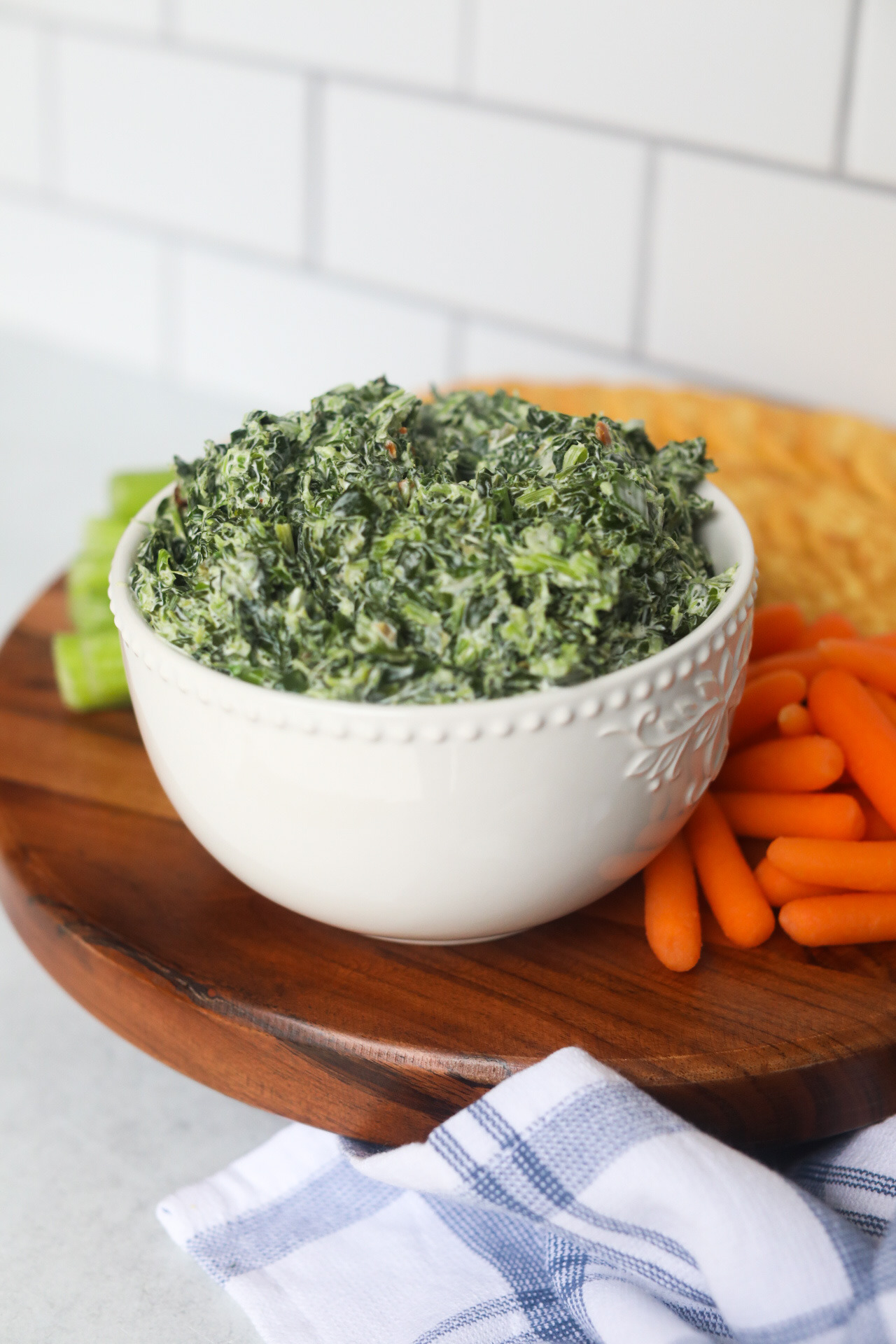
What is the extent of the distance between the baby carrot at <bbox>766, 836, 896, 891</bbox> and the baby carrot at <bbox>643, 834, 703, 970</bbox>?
9 centimetres

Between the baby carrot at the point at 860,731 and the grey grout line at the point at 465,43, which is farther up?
the grey grout line at the point at 465,43

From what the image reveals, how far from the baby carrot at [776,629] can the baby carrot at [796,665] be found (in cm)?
6

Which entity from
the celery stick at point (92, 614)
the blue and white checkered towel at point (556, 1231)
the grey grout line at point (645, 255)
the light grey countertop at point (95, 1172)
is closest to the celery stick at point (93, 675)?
the celery stick at point (92, 614)

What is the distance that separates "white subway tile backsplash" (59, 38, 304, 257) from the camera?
9.26ft

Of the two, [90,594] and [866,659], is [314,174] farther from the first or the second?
[866,659]

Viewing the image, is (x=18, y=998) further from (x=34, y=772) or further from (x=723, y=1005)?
(x=723, y=1005)

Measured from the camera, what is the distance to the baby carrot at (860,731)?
1359 mm

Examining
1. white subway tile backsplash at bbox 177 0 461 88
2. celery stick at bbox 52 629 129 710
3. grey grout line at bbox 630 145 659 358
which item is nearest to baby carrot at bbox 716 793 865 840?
celery stick at bbox 52 629 129 710

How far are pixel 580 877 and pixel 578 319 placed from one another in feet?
5.48

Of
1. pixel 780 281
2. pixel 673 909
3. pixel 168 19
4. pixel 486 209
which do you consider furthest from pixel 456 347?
pixel 673 909

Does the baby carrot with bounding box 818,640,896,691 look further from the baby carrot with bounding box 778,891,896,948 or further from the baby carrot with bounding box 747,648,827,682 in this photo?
the baby carrot with bounding box 778,891,896,948

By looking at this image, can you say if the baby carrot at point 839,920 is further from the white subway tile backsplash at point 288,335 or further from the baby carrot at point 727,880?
the white subway tile backsplash at point 288,335

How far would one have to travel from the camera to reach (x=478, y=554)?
1.07 m

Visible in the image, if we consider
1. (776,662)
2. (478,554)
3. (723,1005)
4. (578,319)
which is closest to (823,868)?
(723,1005)
